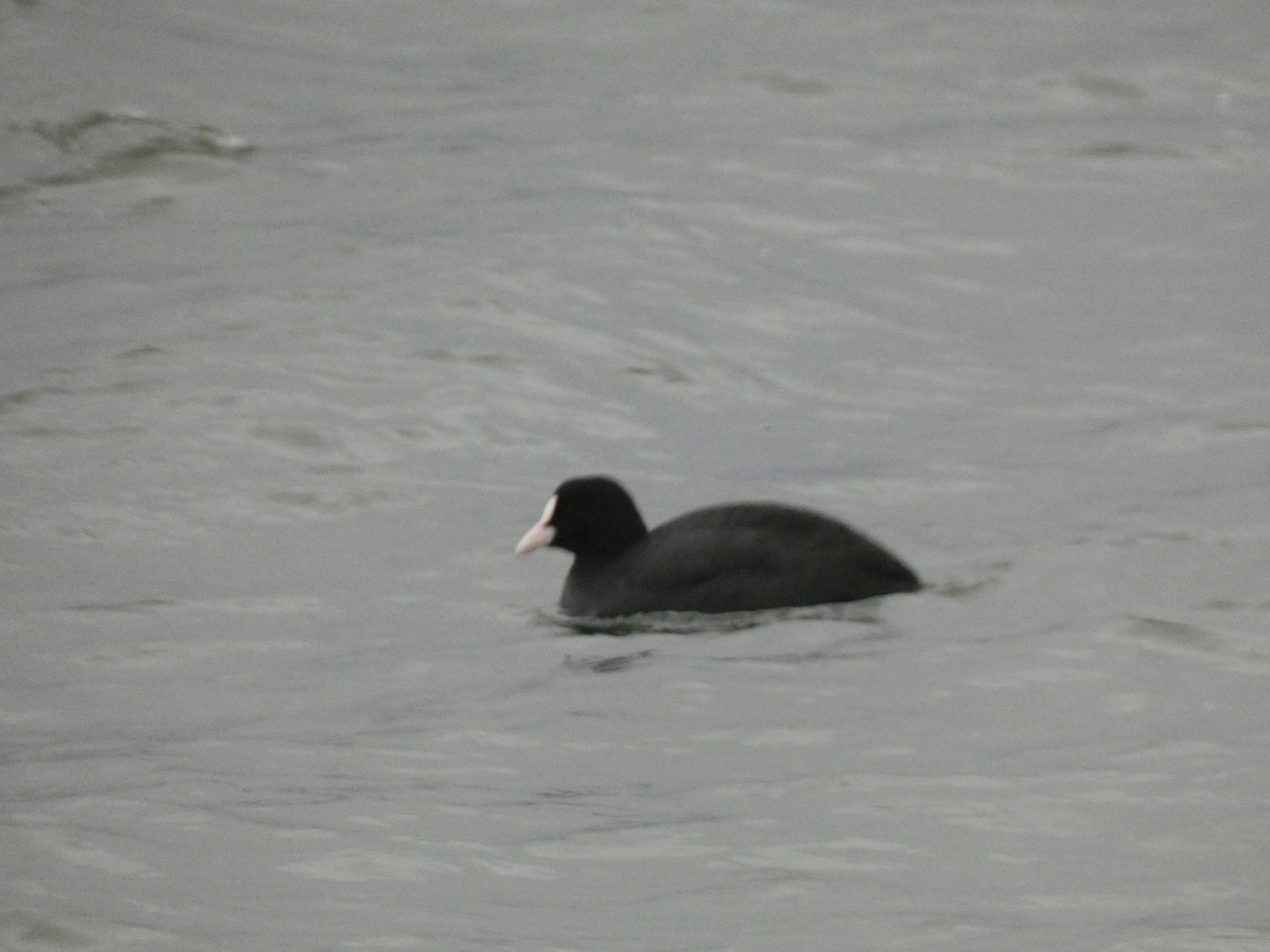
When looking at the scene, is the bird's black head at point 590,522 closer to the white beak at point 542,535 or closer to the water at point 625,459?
the white beak at point 542,535

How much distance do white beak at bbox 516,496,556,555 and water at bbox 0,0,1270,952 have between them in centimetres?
28

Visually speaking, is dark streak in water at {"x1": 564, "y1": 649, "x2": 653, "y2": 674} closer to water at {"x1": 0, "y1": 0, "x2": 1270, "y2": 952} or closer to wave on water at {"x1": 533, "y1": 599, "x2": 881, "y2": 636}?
water at {"x1": 0, "y1": 0, "x2": 1270, "y2": 952}

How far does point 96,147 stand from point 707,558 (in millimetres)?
10707

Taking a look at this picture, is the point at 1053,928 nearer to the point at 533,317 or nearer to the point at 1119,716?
the point at 1119,716

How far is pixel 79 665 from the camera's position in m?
10.1

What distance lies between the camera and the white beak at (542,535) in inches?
439

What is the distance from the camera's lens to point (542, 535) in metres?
11.2

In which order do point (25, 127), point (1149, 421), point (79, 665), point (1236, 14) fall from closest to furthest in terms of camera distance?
point (79, 665), point (1149, 421), point (25, 127), point (1236, 14)

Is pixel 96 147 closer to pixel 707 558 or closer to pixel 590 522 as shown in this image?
pixel 590 522

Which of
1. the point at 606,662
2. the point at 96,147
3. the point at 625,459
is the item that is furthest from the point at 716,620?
the point at 96,147

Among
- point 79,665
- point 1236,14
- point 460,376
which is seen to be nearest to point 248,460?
point 460,376

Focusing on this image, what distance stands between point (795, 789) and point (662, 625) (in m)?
2.47

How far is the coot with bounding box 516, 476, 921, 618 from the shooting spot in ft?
34.8

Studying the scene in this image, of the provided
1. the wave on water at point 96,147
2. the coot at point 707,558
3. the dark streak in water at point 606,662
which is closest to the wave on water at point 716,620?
the coot at point 707,558
